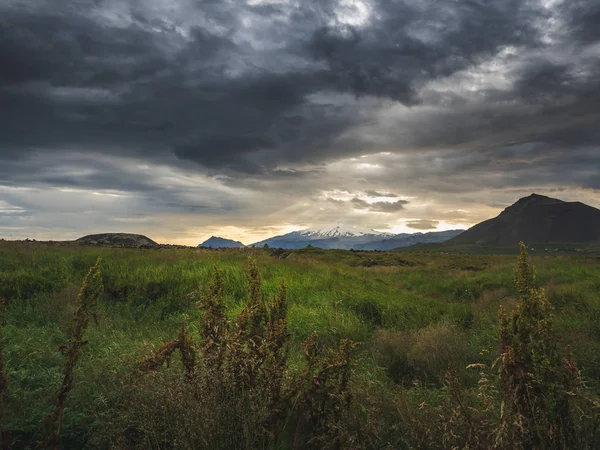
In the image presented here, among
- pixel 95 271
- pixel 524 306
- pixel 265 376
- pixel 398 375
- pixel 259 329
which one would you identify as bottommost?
pixel 398 375

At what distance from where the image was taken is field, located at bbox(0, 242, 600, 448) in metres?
2.97

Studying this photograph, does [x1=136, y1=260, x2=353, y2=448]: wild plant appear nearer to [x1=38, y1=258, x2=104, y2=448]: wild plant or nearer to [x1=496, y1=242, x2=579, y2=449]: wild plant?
[x1=38, y1=258, x2=104, y2=448]: wild plant

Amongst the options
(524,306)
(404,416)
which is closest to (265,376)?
(404,416)

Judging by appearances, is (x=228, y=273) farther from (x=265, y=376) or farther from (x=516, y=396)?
(x=516, y=396)

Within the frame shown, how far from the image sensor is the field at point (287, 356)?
2.97 meters

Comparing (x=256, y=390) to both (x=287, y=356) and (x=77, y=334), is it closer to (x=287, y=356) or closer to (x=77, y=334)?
(x=287, y=356)

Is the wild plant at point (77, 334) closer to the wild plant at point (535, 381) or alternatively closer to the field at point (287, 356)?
the field at point (287, 356)

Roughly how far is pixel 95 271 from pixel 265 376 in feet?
5.20

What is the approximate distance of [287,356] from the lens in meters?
3.95

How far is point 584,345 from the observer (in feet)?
20.1

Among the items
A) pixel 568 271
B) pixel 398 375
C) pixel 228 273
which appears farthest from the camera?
pixel 568 271

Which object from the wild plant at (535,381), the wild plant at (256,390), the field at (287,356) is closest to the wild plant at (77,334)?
the field at (287,356)

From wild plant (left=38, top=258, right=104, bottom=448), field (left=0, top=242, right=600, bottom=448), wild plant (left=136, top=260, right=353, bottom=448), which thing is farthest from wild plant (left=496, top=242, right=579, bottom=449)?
wild plant (left=38, top=258, right=104, bottom=448)

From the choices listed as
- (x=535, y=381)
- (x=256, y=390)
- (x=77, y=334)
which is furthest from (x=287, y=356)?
(x=535, y=381)
